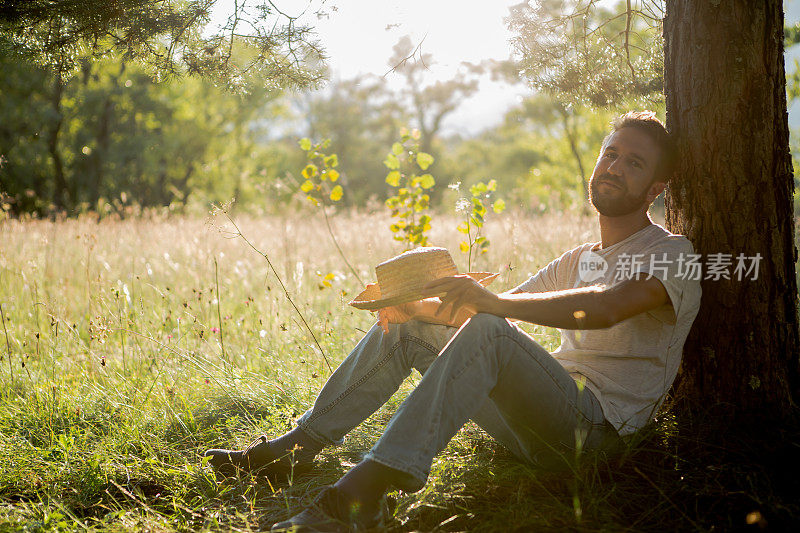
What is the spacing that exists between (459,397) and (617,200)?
3.47 ft

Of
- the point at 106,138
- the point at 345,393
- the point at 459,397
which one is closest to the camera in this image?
the point at 459,397

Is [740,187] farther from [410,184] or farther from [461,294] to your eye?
[410,184]

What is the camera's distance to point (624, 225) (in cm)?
234

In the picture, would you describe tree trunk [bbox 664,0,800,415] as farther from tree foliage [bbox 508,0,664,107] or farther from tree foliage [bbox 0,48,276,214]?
tree foliage [bbox 0,48,276,214]

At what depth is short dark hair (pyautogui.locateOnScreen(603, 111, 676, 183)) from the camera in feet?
7.84

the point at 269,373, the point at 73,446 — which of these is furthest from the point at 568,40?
the point at 73,446

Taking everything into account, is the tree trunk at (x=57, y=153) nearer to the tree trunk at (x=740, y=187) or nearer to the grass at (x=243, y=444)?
the grass at (x=243, y=444)

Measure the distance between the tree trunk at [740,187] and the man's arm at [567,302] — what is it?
59 centimetres

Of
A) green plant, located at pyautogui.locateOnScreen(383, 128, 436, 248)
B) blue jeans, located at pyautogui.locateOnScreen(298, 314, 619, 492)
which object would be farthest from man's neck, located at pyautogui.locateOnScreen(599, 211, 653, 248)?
green plant, located at pyautogui.locateOnScreen(383, 128, 436, 248)

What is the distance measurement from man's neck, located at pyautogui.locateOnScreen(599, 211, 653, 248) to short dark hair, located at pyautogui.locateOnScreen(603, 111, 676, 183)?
189mm

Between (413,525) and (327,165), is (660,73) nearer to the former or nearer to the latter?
(327,165)

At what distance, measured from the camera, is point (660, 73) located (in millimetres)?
3330

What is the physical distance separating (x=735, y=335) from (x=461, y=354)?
1.28m

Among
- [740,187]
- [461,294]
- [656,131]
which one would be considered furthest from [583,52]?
[461,294]
